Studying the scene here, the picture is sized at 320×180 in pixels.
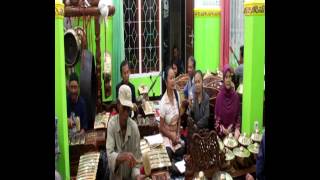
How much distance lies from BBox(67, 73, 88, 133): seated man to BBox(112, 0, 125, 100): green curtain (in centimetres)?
18

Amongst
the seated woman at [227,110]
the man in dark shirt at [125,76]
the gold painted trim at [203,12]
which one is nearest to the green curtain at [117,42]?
the man in dark shirt at [125,76]

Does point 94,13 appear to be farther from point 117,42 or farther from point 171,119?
point 171,119

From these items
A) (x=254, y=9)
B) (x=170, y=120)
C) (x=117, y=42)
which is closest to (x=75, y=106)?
(x=117, y=42)

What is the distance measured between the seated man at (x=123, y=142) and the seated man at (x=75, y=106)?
119 millimetres

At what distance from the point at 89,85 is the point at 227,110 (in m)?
0.70

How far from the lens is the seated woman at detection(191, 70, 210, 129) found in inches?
79.6

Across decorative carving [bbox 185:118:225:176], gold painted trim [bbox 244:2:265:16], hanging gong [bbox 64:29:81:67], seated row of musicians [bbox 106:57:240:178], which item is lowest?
decorative carving [bbox 185:118:225:176]

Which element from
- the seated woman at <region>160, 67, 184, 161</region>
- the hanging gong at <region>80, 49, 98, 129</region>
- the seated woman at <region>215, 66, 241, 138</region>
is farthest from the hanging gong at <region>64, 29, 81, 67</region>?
the seated woman at <region>215, 66, 241, 138</region>

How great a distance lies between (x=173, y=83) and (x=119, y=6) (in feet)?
A: 1.40

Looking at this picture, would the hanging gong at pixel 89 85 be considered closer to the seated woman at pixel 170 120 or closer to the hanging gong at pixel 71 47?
the hanging gong at pixel 71 47

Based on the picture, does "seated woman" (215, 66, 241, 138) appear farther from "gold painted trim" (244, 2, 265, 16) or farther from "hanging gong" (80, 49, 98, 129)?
"hanging gong" (80, 49, 98, 129)

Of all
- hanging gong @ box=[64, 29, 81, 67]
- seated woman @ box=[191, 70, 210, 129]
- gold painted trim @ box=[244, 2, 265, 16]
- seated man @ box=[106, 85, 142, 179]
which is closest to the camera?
hanging gong @ box=[64, 29, 81, 67]

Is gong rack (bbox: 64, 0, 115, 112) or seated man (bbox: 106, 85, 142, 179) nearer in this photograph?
gong rack (bbox: 64, 0, 115, 112)
